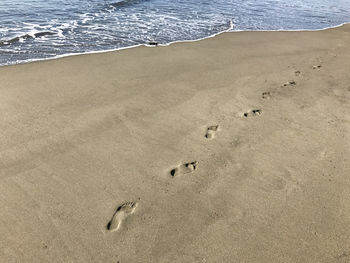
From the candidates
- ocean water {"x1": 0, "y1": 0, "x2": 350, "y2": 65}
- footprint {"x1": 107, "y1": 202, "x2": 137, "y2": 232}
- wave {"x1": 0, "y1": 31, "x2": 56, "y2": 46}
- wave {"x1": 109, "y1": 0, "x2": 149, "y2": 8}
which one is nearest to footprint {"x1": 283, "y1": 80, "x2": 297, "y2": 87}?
ocean water {"x1": 0, "y1": 0, "x2": 350, "y2": 65}

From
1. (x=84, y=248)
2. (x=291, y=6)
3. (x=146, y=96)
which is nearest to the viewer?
(x=84, y=248)

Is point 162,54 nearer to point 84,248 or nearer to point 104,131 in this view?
point 104,131

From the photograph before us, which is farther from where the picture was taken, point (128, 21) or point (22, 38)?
point (128, 21)

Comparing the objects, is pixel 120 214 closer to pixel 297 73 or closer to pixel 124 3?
pixel 297 73

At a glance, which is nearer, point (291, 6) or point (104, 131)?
point (104, 131)

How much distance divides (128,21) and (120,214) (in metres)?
8.64

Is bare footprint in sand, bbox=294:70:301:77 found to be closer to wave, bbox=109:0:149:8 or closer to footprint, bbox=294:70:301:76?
footprint, bbox=294:70:301:76

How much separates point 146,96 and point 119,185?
2.18 meters

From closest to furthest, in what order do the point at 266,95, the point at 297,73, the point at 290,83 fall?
the point at 266,95
the point at 290,83
the point at 297,73

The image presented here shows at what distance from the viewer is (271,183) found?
10.6 feet

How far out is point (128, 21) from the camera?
33.0ft

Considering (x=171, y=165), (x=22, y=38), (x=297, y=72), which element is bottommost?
(x=297, y=72)

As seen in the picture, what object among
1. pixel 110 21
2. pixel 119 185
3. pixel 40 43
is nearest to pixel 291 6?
pixel 110 21

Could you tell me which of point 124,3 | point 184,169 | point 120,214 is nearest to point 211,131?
point 184,169
